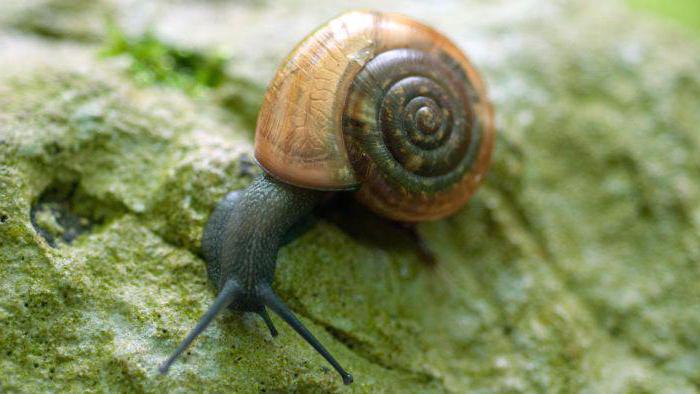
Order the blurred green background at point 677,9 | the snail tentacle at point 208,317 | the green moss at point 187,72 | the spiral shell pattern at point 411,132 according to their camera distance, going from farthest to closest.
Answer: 1. the blurred green background at point 677,9
2. the green moss at point 187,72
3. the spiral shell pattern at point 411,132
4. the snail tentacle at point 208,317

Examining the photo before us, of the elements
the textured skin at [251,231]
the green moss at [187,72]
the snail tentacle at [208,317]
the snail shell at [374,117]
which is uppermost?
the snail shell at [374,117]

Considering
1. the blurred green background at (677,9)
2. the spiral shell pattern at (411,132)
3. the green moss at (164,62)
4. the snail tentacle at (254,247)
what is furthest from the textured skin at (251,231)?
the blurred green background at (677,9)

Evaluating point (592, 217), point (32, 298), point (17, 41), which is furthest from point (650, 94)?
point (17, 41)

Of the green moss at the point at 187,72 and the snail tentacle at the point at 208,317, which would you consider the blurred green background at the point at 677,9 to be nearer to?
the green moss at the point at 187,72

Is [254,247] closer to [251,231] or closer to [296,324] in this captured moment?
[251,231]

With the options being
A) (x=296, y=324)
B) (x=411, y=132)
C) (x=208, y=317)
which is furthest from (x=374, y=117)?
(x=208, y=317)

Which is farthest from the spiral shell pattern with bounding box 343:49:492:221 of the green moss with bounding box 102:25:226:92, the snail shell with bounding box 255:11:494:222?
the green moss with bounding box 102:25:226:92

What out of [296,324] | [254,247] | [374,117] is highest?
[374,117]
